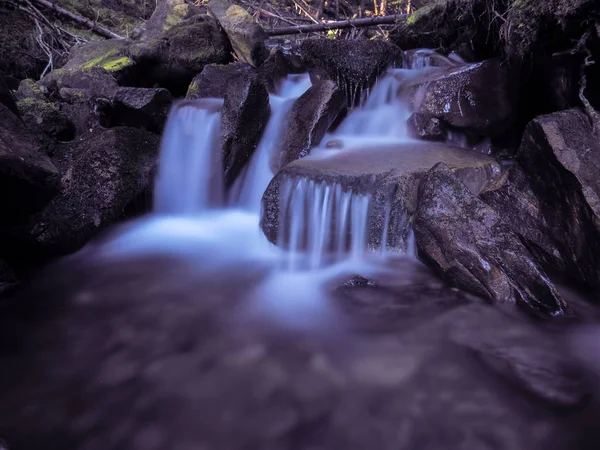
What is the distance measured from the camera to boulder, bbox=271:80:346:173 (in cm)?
567

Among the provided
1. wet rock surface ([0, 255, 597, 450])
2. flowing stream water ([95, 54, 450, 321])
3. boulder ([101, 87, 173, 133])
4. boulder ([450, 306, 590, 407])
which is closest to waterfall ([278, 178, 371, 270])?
flowing stream water ([95, 54, 450, 321])

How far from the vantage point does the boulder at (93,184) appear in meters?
4.31

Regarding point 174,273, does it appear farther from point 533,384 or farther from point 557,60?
point 557,60

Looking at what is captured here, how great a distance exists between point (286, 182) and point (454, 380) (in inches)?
109

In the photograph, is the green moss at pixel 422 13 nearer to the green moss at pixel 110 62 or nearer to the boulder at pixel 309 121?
the boulder at pixel 309 121

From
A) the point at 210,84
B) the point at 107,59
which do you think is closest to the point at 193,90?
the point at 210,84

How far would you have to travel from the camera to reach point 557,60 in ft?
14.0

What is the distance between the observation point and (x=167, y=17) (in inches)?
383

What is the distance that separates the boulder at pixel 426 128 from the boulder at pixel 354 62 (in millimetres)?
1317

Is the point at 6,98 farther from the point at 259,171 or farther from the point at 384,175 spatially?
the point at 384,175

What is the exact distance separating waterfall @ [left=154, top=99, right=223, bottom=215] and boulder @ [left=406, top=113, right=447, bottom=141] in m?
2.89

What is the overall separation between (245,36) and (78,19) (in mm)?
5964

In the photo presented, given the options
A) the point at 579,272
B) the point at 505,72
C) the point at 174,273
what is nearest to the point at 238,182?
the point at 174,273

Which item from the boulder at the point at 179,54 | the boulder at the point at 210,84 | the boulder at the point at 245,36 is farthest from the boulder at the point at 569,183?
the boulder at the point at 179,54
